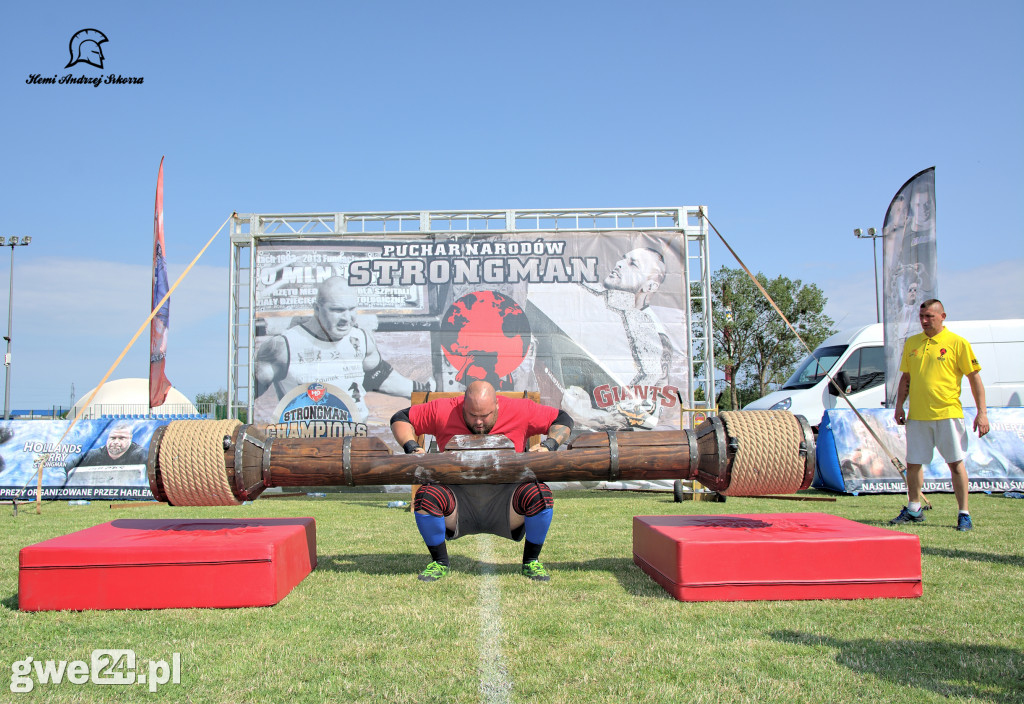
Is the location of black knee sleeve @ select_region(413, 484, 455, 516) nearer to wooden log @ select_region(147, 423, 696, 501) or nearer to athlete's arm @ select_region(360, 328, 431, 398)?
wooden log @ select_region(147, 423, 696, 501)

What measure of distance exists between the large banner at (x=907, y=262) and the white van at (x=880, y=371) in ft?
8.81

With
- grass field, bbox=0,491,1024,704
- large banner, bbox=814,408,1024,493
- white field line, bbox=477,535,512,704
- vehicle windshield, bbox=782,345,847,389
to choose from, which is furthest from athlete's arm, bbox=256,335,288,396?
vehicle windshield, bbox=782,345,847,389

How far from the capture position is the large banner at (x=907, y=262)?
27.3 ft

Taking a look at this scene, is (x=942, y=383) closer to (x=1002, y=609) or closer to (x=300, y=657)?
(x=1002, y=609)

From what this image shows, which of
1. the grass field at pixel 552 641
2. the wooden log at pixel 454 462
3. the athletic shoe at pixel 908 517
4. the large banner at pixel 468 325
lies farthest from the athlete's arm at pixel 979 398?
the large banner at pixel 468 325

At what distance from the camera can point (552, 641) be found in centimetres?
282

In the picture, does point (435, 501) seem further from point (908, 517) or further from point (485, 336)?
point (485, 336)

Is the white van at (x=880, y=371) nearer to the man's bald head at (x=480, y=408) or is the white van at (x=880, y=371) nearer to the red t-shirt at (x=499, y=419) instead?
the red t-shirt at (x=499, y=419)

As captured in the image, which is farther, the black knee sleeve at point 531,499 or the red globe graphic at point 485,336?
the red globe graphic at point 485,336

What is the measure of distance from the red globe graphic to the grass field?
6.05m

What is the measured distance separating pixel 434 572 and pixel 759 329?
34.7 meters

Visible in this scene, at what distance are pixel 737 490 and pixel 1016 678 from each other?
1.58 m

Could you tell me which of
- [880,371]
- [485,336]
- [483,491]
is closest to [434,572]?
[483,491]

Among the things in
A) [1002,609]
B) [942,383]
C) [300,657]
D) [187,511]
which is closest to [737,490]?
[1002,609]
